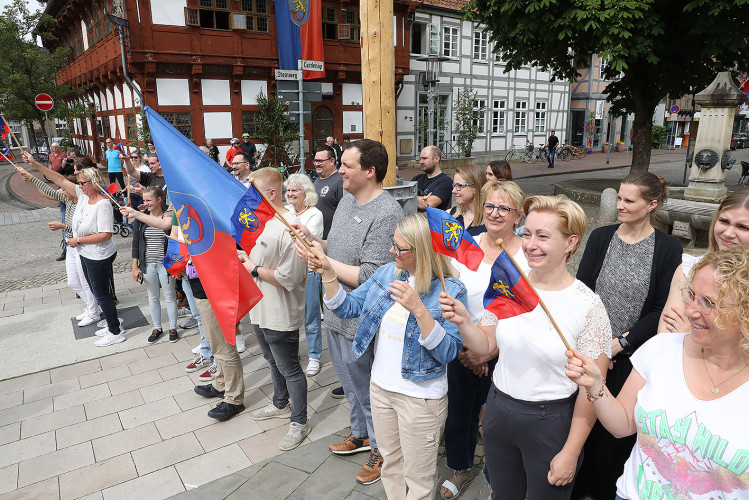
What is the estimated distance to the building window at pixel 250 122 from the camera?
67.2 feet

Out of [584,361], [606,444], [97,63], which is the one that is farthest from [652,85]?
[97,63]

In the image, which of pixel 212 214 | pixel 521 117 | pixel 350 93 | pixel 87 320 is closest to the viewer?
pixel 212 214

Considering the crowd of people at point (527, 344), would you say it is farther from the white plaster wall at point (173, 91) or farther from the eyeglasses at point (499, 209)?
the white plaster wall at point (173, 91)

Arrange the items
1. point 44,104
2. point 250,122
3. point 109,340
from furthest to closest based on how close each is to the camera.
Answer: point 250,122 < point 44,104 < point 109,340

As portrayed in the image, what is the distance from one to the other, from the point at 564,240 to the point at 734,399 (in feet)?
3.08

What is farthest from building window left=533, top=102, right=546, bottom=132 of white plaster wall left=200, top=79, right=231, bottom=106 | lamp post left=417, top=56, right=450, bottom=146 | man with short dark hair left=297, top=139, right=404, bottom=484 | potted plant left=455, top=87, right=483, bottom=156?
man with short dark hair left=297, top=139, right=404, bottom=484

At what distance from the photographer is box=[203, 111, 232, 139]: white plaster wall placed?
64.3 ft

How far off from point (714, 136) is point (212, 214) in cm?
917

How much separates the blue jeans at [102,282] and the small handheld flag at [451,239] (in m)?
4.84

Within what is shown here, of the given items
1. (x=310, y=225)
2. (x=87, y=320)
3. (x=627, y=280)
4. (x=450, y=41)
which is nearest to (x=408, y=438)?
(x=627, y=280)

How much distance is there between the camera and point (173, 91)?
61.5 ft

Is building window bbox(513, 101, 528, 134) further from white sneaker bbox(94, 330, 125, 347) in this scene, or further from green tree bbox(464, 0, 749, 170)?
white sneaker bbox(94, 330, 125, 347)

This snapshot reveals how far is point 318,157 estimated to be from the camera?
571 cm

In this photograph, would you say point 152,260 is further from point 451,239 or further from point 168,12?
point 168,12
